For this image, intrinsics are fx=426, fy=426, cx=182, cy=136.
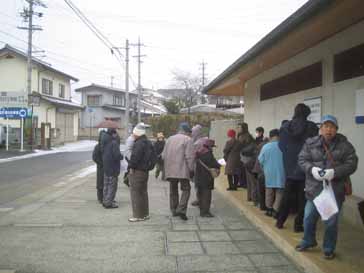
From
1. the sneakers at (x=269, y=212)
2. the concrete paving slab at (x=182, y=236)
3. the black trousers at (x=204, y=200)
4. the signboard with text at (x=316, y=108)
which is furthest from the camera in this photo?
the signboard with text at (x=316, y=108)

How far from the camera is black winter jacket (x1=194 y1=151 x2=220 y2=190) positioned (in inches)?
305

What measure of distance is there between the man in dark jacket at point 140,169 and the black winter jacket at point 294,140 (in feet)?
8.60

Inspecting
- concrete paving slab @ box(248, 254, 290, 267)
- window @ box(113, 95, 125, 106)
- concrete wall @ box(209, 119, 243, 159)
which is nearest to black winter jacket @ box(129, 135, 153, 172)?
concrete paving slab @ box(248, 254, 290, 267)

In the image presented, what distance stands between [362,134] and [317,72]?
6.81 feet

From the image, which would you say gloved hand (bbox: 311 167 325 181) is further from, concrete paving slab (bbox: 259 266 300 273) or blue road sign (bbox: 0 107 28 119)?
blue road sign (bbox: 0 107 28 119)

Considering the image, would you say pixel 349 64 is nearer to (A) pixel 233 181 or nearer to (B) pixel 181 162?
(B) pixel 181 162

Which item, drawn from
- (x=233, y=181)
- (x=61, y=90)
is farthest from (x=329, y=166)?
(x=61, y=90)

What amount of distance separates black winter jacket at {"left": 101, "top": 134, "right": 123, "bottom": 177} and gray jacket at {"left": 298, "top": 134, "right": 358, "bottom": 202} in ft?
16.1

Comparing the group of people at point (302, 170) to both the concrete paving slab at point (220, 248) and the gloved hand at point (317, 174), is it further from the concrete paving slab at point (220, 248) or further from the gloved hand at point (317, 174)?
the concrete paving slab at point (220, 248)

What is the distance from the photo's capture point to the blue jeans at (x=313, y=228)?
469 cm

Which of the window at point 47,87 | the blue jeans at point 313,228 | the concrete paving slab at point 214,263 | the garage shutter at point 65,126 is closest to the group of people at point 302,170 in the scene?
the blue jeans at point 313,228

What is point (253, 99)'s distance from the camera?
1413cm

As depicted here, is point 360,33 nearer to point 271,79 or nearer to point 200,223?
point 200,223

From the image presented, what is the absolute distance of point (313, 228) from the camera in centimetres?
508
